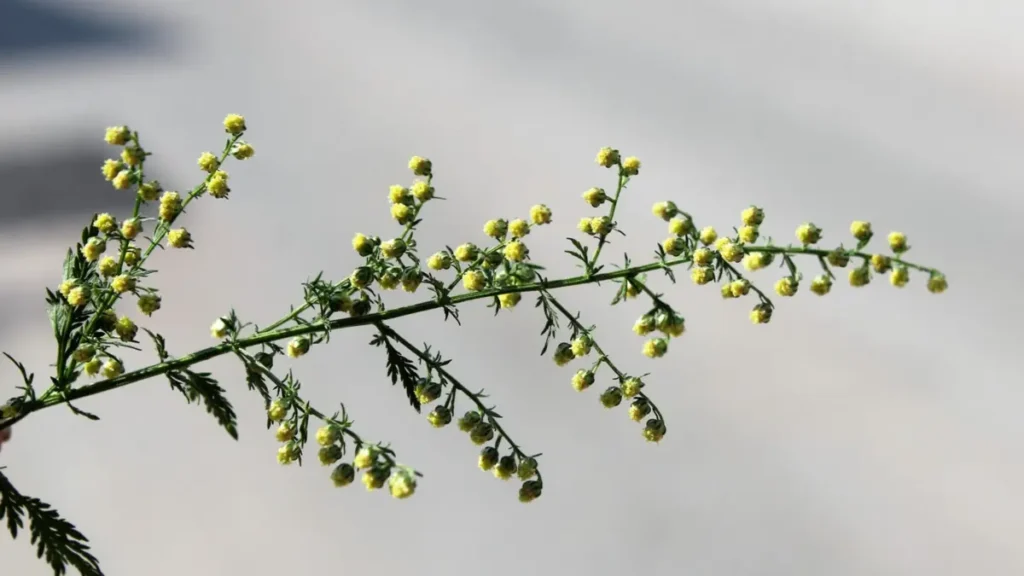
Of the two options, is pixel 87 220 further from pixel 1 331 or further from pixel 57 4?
pixel 57 4

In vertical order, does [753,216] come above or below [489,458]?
above

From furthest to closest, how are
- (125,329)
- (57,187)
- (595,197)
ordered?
(57,187) < (595,197) < (125,329)

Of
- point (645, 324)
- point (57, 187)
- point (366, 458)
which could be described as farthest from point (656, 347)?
point (57, 187)

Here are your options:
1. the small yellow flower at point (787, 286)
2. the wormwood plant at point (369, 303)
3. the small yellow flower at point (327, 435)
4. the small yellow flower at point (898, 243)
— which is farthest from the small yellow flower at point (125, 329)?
the small yellow flower at point (898, 243)

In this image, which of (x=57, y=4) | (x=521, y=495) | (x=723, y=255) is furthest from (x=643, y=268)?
(x=57, y=4)

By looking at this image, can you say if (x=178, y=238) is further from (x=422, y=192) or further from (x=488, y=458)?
(x=488, y=458)

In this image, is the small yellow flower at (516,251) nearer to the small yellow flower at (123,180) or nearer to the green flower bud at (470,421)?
the green flower bud at (470,421)

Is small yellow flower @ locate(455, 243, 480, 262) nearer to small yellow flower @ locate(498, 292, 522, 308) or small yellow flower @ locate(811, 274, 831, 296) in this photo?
small yellow flower @ locate(498, 292, 522, 308)

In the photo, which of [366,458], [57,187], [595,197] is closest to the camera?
[366,458]
